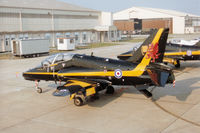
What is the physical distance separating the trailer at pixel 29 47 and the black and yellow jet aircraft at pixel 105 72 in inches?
983

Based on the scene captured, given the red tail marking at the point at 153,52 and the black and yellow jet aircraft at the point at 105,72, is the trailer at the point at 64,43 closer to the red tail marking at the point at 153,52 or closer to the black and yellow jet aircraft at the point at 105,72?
the black and yellow jet aircraft at the point at 105,72

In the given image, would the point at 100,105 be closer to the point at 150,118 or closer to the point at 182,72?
the point at 150,118

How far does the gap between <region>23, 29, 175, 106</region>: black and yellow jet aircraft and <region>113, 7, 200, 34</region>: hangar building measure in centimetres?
11086

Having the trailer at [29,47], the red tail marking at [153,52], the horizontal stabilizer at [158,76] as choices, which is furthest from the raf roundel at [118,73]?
the trailer at [29,47]

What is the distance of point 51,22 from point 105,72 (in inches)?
1908

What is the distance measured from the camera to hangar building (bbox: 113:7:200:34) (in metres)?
123

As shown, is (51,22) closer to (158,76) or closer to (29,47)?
(29,47)

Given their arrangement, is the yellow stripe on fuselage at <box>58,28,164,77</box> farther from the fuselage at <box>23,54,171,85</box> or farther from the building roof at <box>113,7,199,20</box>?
the building roof at <box>113,7,199,20</box>

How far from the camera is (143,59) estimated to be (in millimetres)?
15742

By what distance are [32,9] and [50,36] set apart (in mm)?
7352

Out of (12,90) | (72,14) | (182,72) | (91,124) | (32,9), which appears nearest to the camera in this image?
(91,124)

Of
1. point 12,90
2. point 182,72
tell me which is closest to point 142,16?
point 182,72

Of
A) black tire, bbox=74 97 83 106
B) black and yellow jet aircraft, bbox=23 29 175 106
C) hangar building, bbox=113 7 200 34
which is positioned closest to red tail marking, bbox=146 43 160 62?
black and yellow jet aircraft, bbox=23 29 175 106

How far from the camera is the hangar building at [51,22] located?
5125cm
